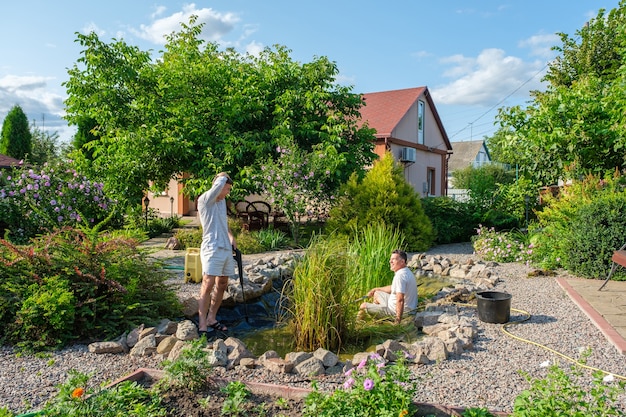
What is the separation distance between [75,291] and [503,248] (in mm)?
7279

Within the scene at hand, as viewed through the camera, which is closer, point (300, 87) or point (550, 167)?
point (550, 167)

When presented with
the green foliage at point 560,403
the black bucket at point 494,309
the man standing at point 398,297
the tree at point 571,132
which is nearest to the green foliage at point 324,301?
the man standing at point 398,297

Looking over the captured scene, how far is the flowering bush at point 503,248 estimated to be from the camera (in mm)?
8609

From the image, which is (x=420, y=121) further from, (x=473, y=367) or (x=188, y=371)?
(x=188, y=371)

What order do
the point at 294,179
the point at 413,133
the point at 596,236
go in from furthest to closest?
1. the point at 413,133
2. the point at 294,179
3. the point at 596,236

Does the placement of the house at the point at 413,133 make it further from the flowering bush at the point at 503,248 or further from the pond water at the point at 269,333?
the pond water at the point at 269,333

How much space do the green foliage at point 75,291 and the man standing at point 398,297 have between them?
6.62 feet

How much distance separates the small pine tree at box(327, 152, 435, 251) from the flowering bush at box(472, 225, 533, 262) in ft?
3.80

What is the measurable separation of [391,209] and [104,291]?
6.35 meters

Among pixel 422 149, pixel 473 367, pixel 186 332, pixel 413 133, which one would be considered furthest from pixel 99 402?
pixel 422 149

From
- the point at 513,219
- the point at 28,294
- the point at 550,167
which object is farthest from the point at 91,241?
the point at 513,219

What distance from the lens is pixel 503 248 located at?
29.5 ft

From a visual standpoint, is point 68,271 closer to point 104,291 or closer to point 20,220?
point 104,291

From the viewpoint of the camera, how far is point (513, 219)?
11797mm
